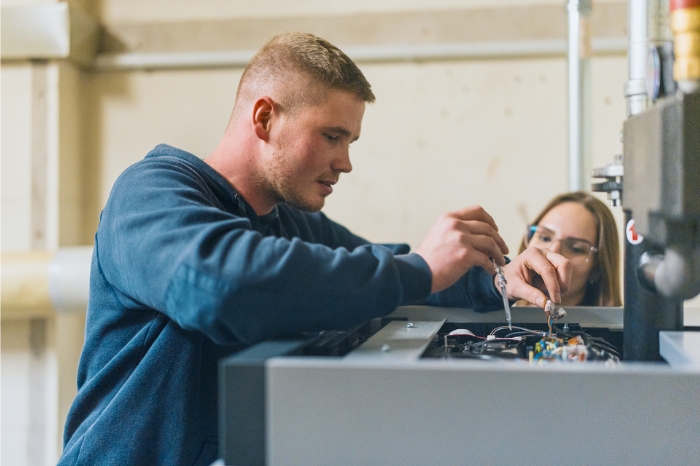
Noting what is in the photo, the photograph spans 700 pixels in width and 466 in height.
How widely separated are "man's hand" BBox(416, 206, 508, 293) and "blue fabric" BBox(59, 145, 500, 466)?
2 cm

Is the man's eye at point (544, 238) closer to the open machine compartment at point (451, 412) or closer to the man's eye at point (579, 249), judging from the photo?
the man's eye at point (579, 249)

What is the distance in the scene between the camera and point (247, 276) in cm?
66

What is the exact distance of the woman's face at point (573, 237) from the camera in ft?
5.39

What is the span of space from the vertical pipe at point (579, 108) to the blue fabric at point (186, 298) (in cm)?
99

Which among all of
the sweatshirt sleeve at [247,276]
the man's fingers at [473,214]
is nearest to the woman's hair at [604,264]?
the man's fingers at [473,214]

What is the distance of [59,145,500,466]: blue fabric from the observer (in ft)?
2.20

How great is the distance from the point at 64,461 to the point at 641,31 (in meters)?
0.88

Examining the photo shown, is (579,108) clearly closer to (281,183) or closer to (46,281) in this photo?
(281,183)

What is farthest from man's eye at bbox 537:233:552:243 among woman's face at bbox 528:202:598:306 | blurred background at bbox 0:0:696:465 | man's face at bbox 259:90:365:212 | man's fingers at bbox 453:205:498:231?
man's fingers at bbox 453:205:498:231

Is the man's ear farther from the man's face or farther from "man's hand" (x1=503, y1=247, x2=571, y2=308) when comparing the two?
"man's hand" (x1=503, y1=247, x2=571, y2=308)

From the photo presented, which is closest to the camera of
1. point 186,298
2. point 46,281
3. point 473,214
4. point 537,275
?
point 186,298

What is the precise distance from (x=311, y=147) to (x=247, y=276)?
417 mm

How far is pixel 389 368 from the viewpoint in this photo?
1.88 ft

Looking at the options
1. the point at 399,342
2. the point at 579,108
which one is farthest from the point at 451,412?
the point at 579,108
